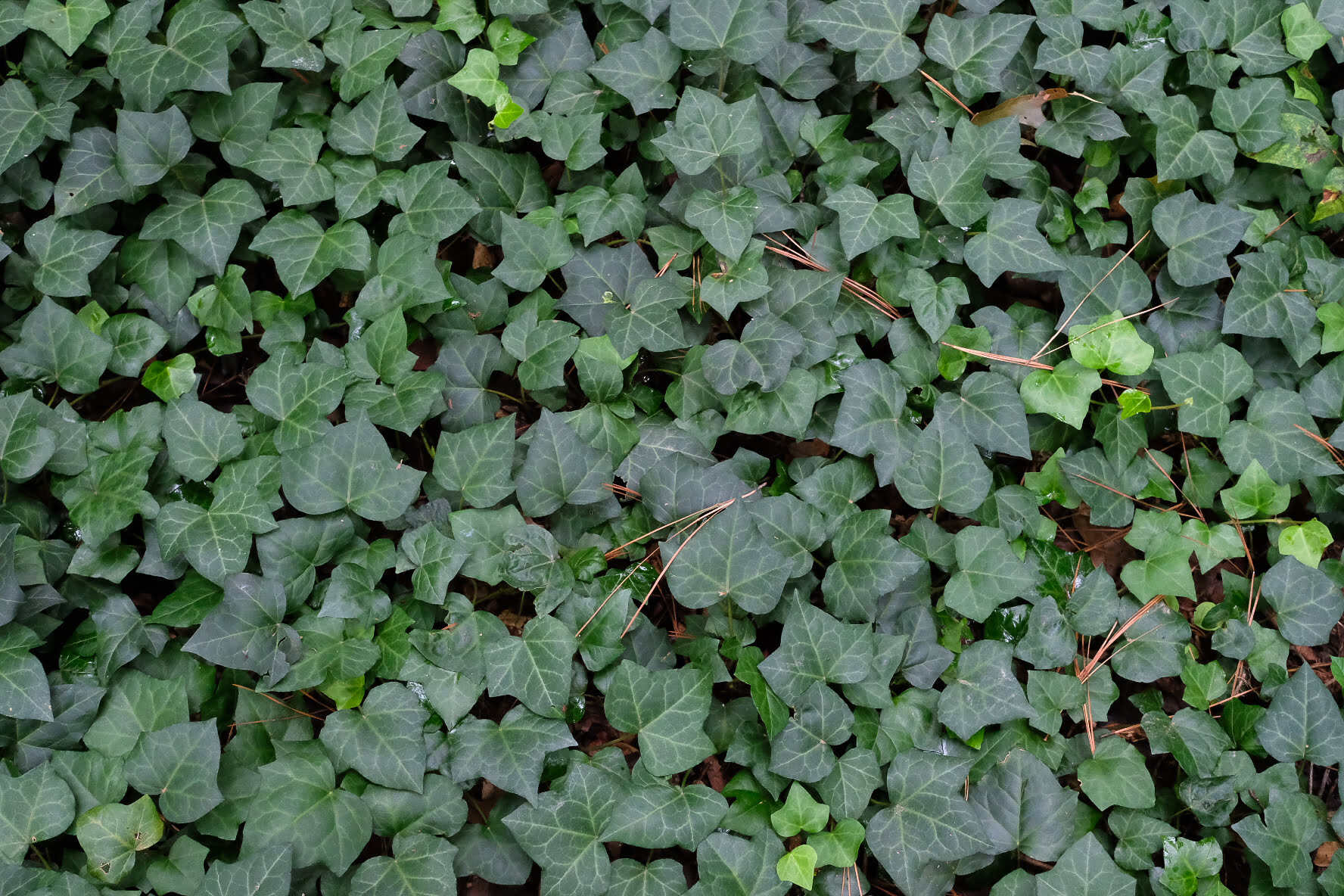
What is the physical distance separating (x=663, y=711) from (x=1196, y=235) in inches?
75.7

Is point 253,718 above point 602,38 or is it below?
below

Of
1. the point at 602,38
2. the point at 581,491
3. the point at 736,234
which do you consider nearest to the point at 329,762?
the point at 581,491

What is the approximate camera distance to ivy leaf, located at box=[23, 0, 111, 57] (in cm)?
233

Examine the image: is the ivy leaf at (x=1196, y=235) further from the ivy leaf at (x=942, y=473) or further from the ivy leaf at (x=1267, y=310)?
the ivy leaf at (x=942, y=473)

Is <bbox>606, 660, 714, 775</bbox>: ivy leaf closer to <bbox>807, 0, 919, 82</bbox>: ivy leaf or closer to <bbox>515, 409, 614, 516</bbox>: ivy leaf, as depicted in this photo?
<bbox>515, 409, 614, 516</bbox>: ivy leaf

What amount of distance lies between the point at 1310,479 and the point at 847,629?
1394 mm

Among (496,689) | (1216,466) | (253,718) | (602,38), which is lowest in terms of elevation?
(253,718)

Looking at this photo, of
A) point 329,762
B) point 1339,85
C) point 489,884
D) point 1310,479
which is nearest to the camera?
point 329,762

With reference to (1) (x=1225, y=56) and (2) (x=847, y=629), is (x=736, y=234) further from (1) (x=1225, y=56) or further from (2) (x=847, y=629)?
(1) (x=1225, y=56)

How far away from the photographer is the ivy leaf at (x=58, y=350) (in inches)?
90.9

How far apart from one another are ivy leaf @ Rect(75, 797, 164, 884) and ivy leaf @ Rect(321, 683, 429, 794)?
15.5 inches

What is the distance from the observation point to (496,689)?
2105 millimetres

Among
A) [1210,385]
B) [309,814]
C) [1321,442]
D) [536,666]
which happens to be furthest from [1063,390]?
[309,814]

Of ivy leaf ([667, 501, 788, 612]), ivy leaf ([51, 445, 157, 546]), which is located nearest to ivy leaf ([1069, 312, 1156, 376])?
ivy leaf ([667, 501, 788, 612])
